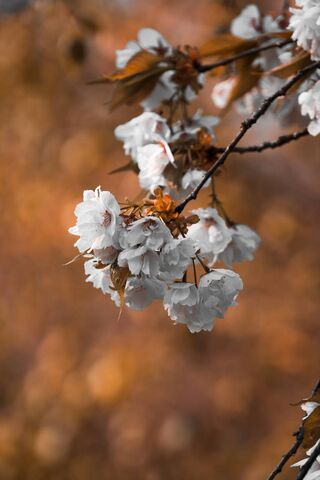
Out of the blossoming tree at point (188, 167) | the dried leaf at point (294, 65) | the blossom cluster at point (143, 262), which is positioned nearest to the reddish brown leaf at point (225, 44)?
the blossoming tree at point (188, 167)

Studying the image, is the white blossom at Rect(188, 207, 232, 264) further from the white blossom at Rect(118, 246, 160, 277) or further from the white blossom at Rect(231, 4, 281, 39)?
the white blossom at Rect(231, 4, 281, 39)

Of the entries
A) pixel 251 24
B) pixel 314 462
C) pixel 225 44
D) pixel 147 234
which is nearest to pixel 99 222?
pixel 147 234

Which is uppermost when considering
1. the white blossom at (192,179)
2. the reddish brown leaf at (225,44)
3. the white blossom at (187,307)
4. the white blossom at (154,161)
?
the reddish brown leaf at (225,44)

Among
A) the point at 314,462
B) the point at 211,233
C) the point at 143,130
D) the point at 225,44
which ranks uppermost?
the point at 225,44

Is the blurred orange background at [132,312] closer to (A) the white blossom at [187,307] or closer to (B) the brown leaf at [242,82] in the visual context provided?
(B) the brown leaf at [242,82]

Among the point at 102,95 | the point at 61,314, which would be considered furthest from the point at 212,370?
the point at 102,95

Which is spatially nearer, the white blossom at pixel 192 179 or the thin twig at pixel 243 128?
the thin twig at pixel 243 128

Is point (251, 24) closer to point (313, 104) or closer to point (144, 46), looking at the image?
point (144, 46)
